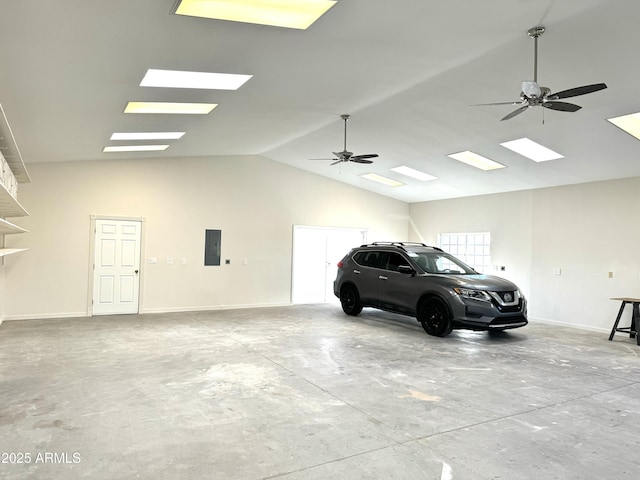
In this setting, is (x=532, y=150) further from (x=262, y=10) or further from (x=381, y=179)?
(x=262, y=10)

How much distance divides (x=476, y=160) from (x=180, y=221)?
624cm

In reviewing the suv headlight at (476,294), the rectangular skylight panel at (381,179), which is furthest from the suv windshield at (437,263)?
the rectangular skylight panel at (381,179)

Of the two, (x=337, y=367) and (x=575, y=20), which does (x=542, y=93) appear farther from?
(x=337, y=367)

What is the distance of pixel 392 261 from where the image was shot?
8219 millimetres

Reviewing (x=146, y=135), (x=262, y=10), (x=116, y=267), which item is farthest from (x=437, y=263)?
(x=116, y=267)

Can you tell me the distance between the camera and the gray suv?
6.73 metres

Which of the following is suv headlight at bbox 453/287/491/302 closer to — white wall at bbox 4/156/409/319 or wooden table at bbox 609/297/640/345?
wooden table at bbox 609/297/640/345

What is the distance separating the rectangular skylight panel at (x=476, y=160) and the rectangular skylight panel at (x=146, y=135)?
496 cm

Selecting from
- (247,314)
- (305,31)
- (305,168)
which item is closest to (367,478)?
(305,31)

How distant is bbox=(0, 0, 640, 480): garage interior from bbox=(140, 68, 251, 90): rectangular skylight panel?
5.9 inches

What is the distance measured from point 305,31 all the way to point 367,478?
133 inches

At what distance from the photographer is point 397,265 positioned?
8094mm

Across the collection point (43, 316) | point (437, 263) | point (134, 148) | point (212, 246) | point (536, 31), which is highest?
point (536, 31)

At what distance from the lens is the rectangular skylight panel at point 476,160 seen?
828 centimetres
